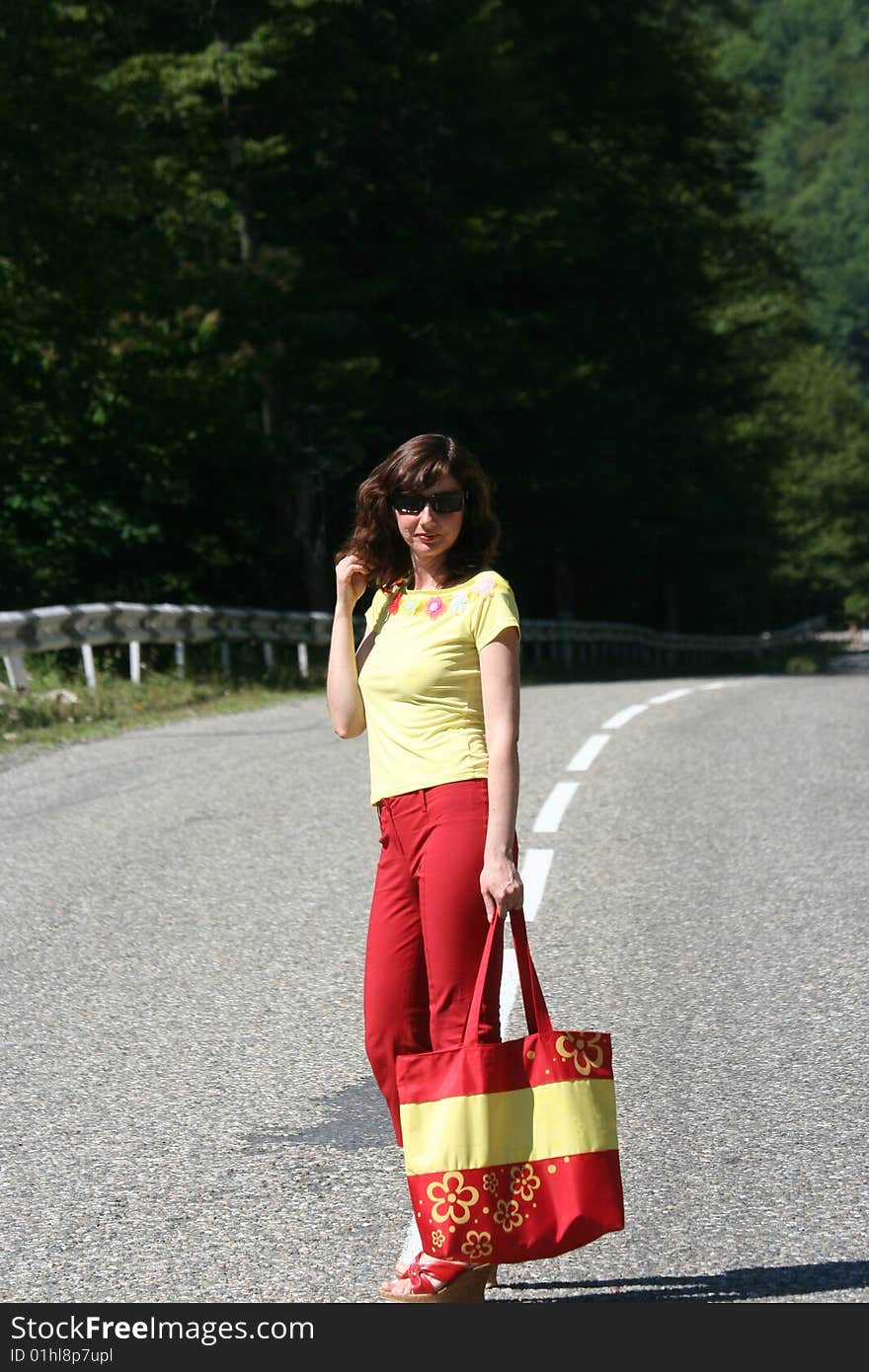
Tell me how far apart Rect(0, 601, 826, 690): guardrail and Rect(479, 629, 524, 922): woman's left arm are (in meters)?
13.2

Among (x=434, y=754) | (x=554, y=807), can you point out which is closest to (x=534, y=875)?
(x=554, y=807)

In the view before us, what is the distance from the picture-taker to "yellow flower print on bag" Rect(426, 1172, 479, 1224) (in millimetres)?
3906

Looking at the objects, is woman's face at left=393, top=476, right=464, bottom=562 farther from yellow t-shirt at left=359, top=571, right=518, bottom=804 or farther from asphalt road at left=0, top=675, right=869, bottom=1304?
asphalt road at left=0, top=675, right=869, bottom=1304

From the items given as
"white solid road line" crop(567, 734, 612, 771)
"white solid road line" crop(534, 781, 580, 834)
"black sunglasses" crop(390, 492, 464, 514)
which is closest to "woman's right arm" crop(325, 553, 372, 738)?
"black sunglasses" crop(390, 492, 464, 514)

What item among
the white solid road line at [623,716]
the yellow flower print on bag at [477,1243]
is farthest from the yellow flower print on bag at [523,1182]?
the white solid road line at [623,716]

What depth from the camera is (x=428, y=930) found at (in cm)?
416

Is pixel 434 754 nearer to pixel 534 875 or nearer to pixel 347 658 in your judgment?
pixel 347 658

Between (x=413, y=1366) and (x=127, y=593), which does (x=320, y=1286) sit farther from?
(x=127, y=593)

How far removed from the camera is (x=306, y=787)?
41.5 ft

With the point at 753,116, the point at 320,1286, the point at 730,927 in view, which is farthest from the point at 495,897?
the point at 753,116

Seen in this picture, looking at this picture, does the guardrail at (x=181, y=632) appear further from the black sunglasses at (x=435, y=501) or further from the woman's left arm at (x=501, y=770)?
the woman's left arm at (x=501, y=770)

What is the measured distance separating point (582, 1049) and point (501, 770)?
25.2 inches

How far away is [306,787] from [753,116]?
123 ft

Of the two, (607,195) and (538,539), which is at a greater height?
(607,195)
